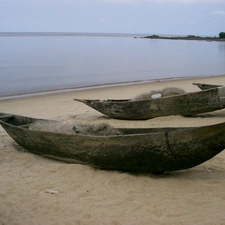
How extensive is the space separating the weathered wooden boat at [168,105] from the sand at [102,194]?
263 centimetres

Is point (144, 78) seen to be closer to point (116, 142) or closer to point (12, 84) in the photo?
point (12, 84)

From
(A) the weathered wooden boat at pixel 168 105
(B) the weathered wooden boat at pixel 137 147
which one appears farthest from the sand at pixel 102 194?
(A) the weathered wooden boat at pixel 168 105

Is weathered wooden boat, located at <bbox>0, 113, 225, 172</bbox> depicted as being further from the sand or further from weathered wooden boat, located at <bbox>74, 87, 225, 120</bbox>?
weathered wooden boat, located at <bbox>74, 87, 225, 120</bbox>

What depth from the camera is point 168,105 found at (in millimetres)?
8289

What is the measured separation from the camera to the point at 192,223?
3521mm

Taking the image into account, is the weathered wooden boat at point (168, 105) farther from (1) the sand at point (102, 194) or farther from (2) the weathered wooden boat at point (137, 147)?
(2) the weathered wooden boat at point (137, 147)

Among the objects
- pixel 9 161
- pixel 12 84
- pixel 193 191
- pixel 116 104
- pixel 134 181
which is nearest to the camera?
pixel 193 191

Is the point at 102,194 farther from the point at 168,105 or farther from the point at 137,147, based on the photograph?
the point at 168,105

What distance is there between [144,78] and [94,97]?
7.36 m

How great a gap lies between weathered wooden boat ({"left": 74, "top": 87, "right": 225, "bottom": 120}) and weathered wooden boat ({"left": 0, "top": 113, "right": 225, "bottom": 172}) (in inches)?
110

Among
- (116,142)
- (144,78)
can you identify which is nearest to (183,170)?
(116,142)

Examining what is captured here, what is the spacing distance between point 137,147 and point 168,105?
3.83 m

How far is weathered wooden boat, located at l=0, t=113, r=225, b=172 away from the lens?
423 centimetres

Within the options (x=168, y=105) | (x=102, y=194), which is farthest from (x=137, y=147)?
(x=168, y=105)
